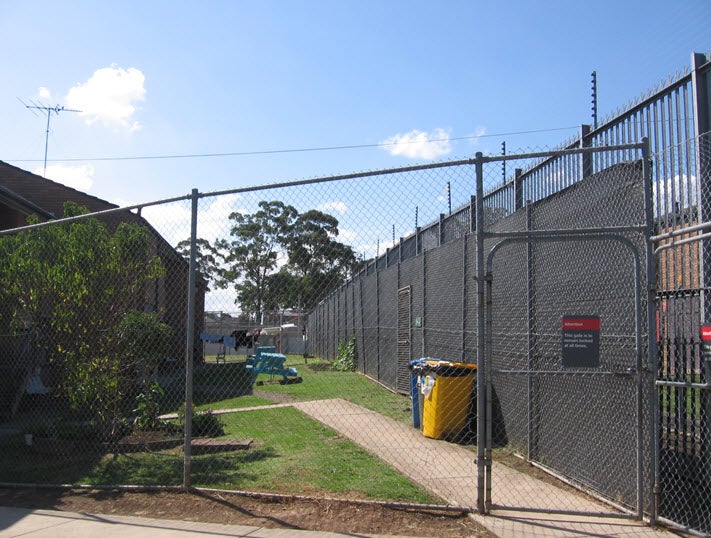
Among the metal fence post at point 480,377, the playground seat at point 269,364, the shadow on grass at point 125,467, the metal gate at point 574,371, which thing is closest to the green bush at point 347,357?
the playground seat at point 269,364

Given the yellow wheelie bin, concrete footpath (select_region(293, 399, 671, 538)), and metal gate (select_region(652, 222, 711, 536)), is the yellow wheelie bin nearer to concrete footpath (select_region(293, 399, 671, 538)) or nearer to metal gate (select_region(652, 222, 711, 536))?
concrete footpath (select_region(293, 399, 671, 538))

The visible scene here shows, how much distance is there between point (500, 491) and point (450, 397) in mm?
2561

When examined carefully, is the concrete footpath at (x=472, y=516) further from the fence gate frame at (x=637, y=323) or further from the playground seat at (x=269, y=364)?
the playground seat at (x=269, y=364)

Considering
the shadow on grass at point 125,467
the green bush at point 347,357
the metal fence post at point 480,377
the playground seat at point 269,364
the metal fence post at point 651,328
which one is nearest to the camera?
the metal fence post at point 651,328

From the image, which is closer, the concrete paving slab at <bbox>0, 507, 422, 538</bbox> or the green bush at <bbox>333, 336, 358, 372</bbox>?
the concrete paving slab at <bbox>0, 507, 422, 538</bbox>

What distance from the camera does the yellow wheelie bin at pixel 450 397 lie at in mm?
8539

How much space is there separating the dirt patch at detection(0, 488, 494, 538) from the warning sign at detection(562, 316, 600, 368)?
1.56 metres

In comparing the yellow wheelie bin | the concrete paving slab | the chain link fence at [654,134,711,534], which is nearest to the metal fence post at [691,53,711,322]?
the chain link fence at [654,134,711,534]

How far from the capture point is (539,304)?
696cm

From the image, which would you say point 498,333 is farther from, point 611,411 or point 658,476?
point 658,476

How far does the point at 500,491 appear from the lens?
236 inches

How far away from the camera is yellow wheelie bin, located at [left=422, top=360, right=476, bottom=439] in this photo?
8.54 meters

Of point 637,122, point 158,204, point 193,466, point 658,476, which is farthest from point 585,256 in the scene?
point 193,466

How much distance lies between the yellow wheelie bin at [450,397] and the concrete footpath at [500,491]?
25 cm
